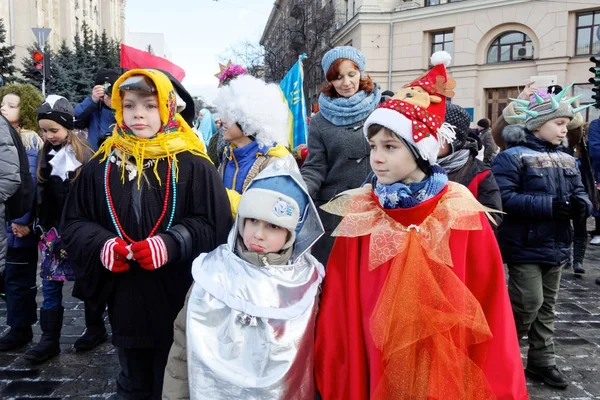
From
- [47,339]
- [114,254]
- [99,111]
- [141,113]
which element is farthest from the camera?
[99,111]

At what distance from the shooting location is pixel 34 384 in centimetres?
336

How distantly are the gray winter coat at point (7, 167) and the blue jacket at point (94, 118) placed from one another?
1768mm

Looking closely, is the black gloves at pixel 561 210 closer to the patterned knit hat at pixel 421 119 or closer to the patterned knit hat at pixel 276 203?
the patterned knit hat at pixel 421 119

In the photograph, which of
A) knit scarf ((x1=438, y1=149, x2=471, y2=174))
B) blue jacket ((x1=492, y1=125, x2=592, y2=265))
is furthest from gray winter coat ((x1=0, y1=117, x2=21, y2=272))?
blue jacket ((x1=492, y1=125, x2=592, y2=265))

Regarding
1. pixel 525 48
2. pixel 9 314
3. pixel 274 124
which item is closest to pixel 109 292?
pixel 274 124

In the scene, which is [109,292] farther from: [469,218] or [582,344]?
[582,344]

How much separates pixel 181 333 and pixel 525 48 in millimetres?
25642

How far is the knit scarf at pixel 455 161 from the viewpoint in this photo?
9.14 feet

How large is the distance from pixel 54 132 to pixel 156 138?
173cm

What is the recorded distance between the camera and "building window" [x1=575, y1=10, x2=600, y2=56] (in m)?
22.0

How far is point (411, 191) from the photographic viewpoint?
196 centimetres

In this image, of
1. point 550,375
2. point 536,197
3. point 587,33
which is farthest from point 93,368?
point 587,33

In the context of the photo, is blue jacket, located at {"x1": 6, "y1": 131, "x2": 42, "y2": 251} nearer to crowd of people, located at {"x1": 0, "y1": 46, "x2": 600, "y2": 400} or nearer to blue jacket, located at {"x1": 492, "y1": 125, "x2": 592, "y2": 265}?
crowd of people, located at {"x1": 0, "y1": 46, "x2": 600, "y2": 400}

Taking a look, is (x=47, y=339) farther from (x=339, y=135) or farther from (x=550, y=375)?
(x=550, y=375)
